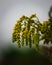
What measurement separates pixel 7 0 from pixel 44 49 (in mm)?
422

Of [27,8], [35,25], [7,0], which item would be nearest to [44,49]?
[35,25]

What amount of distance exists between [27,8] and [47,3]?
139mm

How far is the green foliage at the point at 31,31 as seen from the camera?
104 cm

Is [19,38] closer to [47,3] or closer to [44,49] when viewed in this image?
[44,49]

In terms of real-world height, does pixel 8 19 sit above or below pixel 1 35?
above

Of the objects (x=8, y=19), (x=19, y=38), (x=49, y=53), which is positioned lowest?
(x=49, y=53)

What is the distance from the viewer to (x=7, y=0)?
47.9 inches

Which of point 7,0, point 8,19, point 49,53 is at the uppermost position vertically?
point 7,0

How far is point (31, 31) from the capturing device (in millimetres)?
1047

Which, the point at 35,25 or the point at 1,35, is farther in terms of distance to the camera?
the point at 1,35

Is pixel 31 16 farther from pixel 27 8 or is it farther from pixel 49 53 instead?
pixel 49 53

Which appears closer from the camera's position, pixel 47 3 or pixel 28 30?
pixel 28 30

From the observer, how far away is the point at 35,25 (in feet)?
3.50

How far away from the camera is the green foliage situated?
40.9 inches
